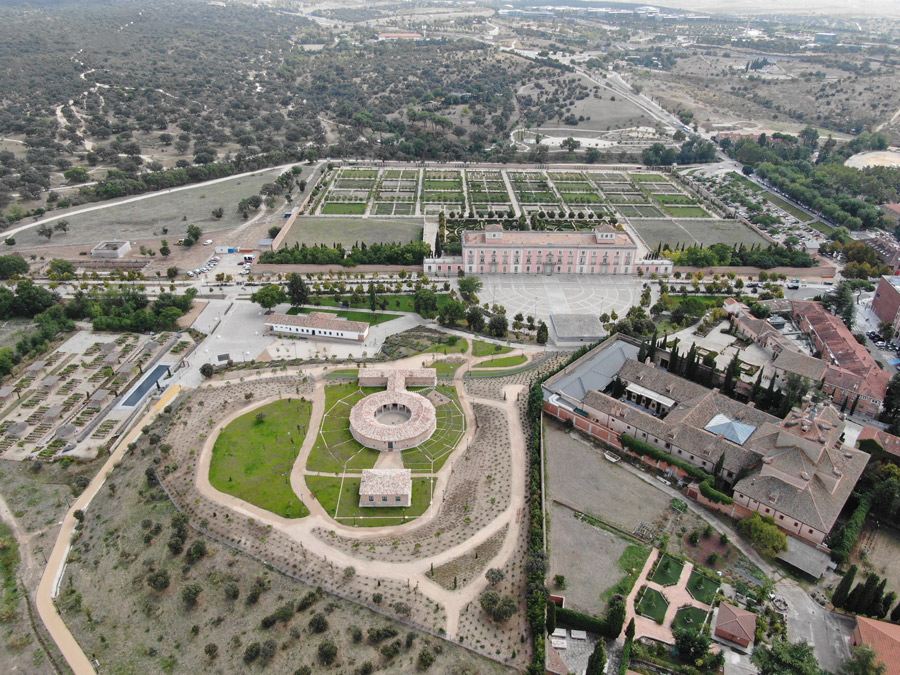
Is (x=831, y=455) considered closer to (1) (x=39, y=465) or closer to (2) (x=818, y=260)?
(2) (x=818, y=260)

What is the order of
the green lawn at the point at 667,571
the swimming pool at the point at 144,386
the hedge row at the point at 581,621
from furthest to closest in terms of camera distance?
the swimming pool at the point at 144,386, the green lawn at the point at 667,571, the hedge row at the point at 581,621

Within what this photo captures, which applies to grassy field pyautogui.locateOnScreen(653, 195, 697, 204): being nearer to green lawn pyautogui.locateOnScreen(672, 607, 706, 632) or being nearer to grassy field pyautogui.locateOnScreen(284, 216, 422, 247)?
grassy field pyautogui.locateOnScreen(284, 216, 422, 247)

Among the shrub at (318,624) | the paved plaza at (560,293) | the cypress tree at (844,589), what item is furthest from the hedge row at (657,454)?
the shrub at (318,624)

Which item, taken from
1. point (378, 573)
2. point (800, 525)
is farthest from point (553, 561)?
point (800, 525)

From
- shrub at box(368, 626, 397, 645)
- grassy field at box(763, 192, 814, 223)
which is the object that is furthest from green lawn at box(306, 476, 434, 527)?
grassy field at box(763, 192, 814, 223)

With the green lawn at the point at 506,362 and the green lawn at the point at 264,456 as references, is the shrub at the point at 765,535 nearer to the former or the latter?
the green lawn at the point at 506,362

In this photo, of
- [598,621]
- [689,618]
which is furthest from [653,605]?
[598,621]
